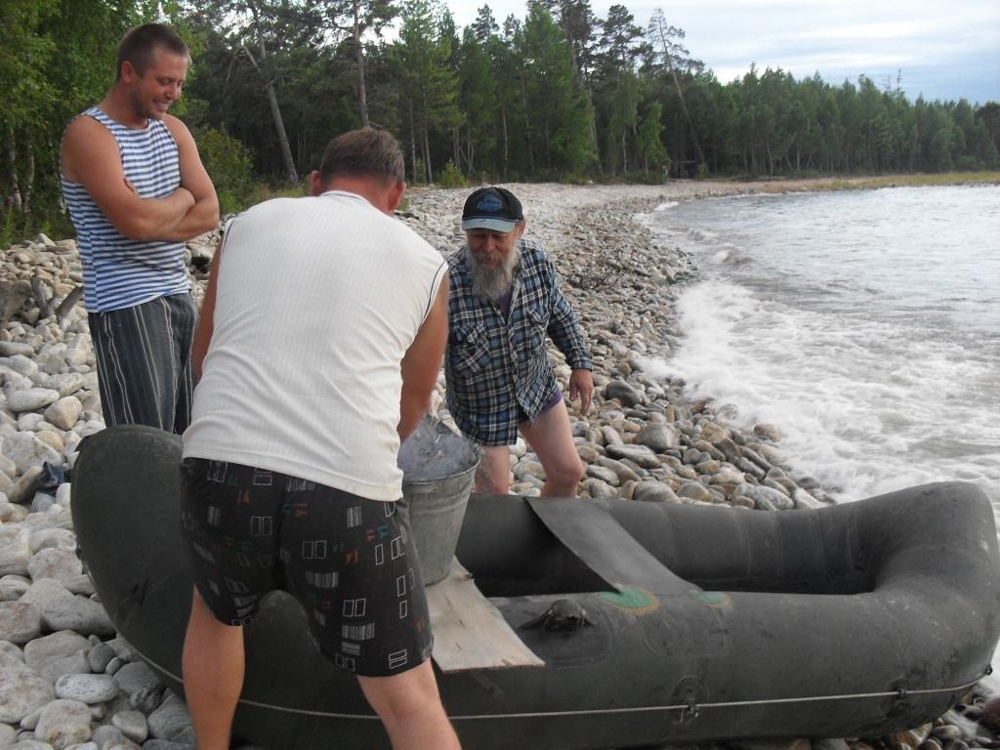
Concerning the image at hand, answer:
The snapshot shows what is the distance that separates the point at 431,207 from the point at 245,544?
898 inches

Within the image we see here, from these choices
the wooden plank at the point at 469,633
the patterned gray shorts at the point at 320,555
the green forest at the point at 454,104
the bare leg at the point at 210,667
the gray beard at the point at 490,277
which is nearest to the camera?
the patterned gray shorts at the point at 320,555

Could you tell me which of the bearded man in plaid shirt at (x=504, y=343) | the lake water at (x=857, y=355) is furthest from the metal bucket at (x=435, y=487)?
the lake water at (x=857, y=355)

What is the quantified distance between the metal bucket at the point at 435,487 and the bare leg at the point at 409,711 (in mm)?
873

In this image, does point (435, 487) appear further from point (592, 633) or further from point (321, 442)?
point (321, 442)

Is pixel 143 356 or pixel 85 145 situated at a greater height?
pixel 85 145

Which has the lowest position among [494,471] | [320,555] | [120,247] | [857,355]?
[857,355]

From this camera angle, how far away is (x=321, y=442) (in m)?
1.87

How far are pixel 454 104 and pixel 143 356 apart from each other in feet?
A: 149

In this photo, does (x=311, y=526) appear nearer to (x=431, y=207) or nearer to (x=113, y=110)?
(x=113, y=110)

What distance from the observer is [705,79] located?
82.1 metres

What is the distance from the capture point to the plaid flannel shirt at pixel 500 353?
3902 millimetres

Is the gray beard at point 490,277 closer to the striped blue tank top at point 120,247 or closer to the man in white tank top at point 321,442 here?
the striped blue tank top at point 120,247

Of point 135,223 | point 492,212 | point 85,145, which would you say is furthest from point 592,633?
point 85,145

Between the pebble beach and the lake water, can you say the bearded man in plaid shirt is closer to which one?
the pebble beach
